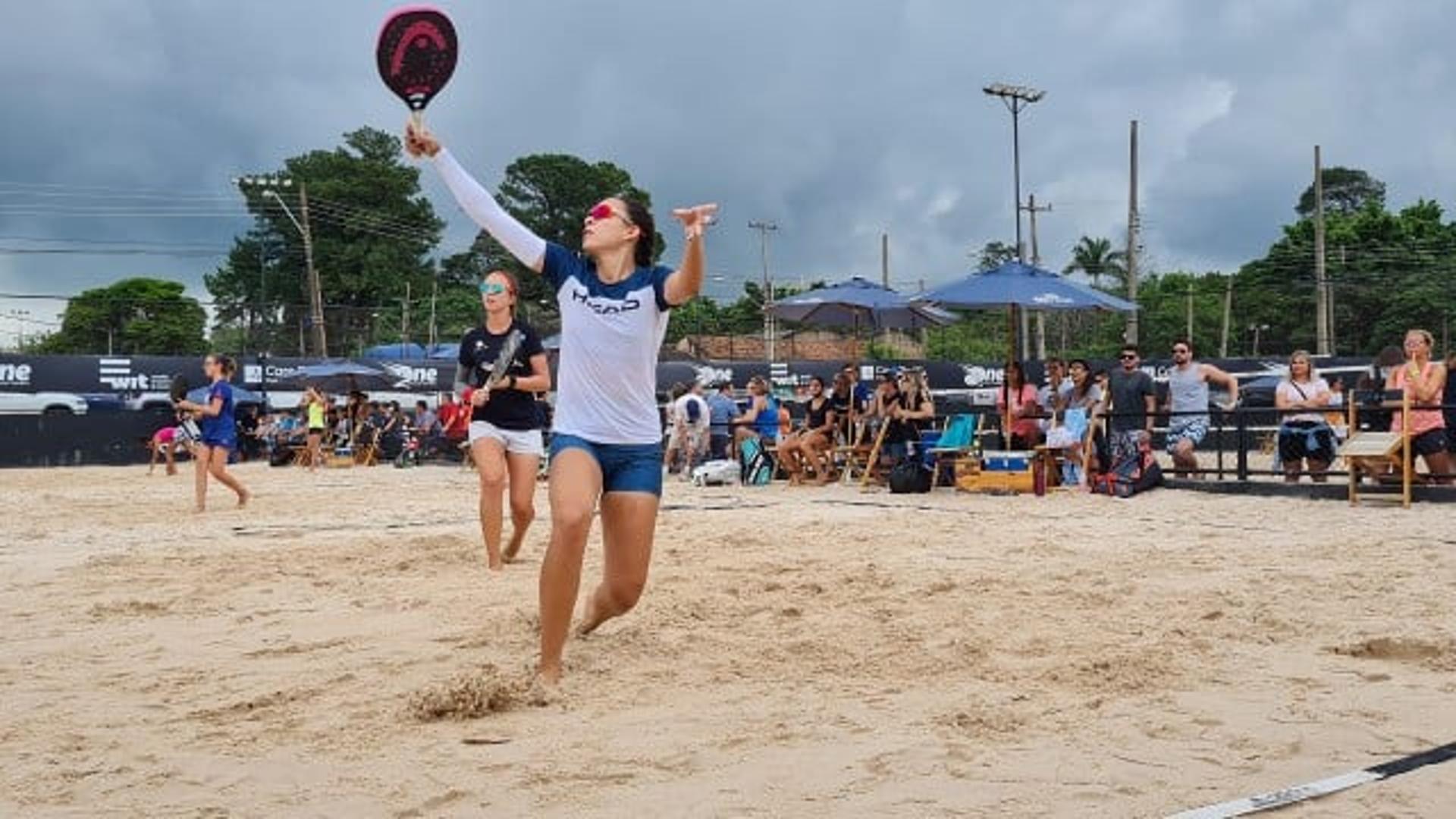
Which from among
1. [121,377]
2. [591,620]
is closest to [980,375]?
[121,377]

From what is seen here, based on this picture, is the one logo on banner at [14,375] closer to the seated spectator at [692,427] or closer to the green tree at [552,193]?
the seated spectator at [692,427]

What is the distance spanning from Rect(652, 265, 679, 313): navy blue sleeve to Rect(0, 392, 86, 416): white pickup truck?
89.0 feet

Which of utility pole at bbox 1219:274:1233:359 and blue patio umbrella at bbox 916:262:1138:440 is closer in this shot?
blue patio umbrella at bbox 916:262:1138:440

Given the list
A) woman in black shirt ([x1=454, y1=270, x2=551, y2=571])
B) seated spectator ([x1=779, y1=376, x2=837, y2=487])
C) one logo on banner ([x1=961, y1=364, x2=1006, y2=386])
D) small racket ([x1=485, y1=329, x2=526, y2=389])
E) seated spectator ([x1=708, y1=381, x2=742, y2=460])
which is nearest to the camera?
small racket ([x1=485, y1=329, x2=526, y2=389])

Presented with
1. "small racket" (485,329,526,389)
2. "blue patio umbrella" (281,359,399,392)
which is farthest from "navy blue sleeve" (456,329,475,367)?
"blue patio umbrella" (281,359,399,392)

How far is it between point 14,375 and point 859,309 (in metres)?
20.1

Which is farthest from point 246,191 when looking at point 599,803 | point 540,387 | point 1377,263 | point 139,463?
point 599,803

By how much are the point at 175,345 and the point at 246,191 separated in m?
25.3

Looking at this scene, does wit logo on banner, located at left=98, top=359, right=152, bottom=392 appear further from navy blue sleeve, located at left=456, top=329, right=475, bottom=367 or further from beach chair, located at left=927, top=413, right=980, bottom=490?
navy blue sleeve, located at left=456, top=329, right=475, bottom=367

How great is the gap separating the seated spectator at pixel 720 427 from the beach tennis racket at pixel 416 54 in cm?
1414

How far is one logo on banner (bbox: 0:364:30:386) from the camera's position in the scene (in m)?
27.6

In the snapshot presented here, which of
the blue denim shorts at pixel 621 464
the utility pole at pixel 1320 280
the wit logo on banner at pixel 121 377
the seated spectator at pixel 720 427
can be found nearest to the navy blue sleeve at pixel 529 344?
the blue denim shorts at pixel 621 464

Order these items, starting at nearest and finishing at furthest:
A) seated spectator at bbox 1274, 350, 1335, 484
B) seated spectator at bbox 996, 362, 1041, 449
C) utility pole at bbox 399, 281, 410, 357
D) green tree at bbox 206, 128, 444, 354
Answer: seated spectator at bbox 1274, 350, 1335, 484
seated spectator at bbox 996, 362, 1041, 449
utility pole at bbox 399, 281, 410, 357
green tree at bbox 206, 128, 444, 354

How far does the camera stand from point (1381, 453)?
1063cm
